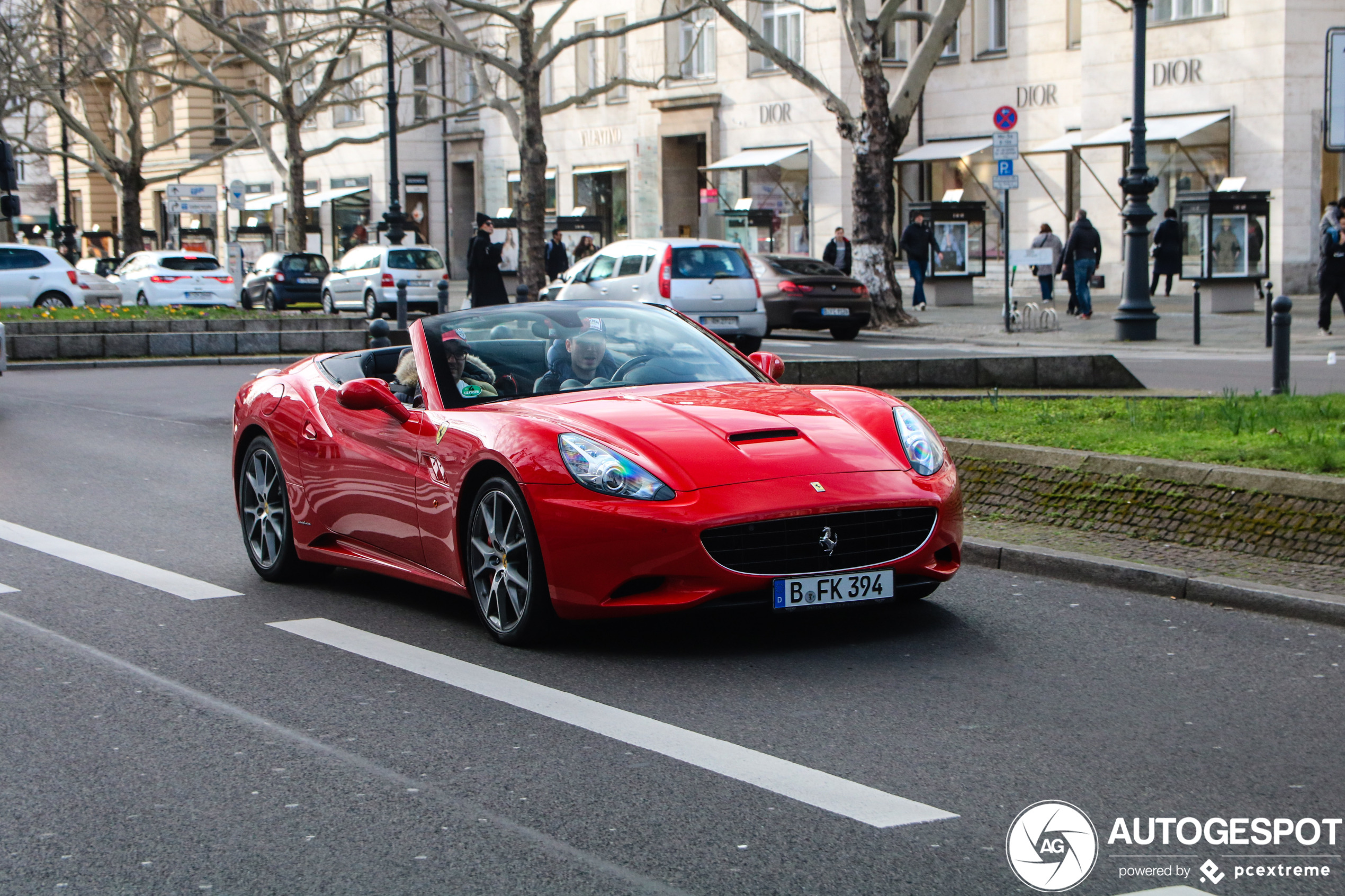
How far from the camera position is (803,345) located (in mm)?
26625

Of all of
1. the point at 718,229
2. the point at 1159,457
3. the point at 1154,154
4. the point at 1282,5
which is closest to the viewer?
the point at 1159,457

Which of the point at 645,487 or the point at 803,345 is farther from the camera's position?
the point at 803,345

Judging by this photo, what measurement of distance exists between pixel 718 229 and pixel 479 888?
142ft

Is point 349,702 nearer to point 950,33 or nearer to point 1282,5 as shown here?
point 950,33

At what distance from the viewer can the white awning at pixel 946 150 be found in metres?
42.4

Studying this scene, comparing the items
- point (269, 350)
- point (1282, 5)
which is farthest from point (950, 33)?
point (269, 350)

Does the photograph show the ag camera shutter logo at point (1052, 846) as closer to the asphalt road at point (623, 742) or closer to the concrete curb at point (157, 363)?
the asphalt road at point (623, 742)

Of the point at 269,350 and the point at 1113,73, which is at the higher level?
the point at 1113,73

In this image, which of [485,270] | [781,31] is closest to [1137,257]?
[485,270]

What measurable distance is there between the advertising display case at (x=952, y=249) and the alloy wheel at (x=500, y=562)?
93.3 ft

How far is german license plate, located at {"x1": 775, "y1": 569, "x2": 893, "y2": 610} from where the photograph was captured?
20.4 feet

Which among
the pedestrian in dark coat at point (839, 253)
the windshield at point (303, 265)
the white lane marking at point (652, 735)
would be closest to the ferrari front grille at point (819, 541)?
the white lane marking at point (652, 735)

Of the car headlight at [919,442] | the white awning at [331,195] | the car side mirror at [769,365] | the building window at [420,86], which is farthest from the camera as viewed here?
the white awning at [331,195]

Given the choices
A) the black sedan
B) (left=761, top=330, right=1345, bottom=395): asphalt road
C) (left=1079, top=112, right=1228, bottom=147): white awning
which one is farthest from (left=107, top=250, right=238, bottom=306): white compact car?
(left=1079, top=112, right=1228, bottom=147): white awning
